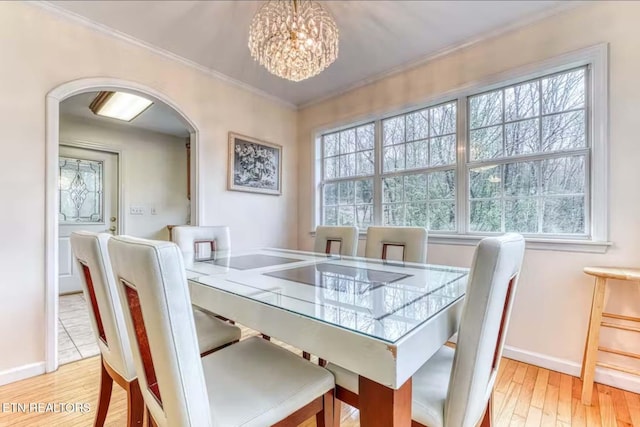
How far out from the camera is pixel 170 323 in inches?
25.2

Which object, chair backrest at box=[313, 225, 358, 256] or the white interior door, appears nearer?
chair backrest at box=[313, 225, 358, 256]

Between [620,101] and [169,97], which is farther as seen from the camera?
[169,97]

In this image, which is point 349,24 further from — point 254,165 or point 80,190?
point 80,190

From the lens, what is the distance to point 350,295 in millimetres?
1045

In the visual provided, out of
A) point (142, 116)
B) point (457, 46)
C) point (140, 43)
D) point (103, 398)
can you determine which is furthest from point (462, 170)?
point (142, 116)

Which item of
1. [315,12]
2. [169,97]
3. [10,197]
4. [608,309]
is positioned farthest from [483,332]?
[169,97]

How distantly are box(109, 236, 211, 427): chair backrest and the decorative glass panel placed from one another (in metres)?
4.29

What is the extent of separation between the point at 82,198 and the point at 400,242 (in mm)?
4371

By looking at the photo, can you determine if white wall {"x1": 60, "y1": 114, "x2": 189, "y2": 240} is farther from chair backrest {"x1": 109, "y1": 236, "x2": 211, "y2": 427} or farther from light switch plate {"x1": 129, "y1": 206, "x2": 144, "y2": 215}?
chair backrest {"x1": 109, "y1": 236, "x2": 211, "y2": 427}

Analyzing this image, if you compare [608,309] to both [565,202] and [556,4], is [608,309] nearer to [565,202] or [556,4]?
[565,202]

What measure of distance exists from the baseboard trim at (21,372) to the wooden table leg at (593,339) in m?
3.39

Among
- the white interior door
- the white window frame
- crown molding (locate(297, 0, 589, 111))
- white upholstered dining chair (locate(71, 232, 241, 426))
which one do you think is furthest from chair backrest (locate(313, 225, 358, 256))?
the white interior door

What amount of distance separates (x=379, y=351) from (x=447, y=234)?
6.96 ft

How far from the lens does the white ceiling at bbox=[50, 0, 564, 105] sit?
6.66ft
